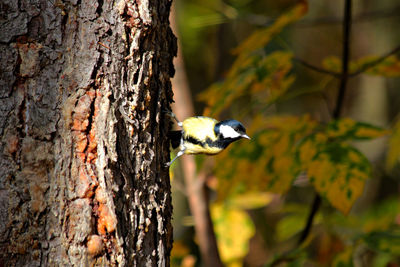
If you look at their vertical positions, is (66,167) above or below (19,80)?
below

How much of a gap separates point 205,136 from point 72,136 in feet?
3.99

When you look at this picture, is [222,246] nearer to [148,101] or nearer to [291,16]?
[291,16]

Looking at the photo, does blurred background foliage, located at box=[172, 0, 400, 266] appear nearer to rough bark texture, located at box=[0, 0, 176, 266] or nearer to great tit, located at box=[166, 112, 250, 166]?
great tit, located at box=[166, 112, 250, 166]

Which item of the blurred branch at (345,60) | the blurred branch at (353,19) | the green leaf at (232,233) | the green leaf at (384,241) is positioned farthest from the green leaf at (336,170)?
the green leaf at (232,233)

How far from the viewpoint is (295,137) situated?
92.9 inches

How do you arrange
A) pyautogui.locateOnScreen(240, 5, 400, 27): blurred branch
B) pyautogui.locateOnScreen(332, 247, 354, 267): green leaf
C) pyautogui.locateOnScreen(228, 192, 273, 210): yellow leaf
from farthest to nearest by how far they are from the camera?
pyautogui.locateOnScreen(228, 192, 273, 210): yellow leaf, pyautogui.locateOnScreen(240, 5, 400, 27): blurred branch, pyautogui.locateOnScreen(332, 247, 354, 267): green leaf

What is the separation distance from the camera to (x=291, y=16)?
221 cm

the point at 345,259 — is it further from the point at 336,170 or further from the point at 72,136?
the point at 72,136

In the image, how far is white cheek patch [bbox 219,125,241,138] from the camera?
249 cm

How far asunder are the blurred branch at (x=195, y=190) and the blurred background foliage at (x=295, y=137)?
15cm

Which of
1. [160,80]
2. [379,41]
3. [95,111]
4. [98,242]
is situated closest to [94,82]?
[95,111]

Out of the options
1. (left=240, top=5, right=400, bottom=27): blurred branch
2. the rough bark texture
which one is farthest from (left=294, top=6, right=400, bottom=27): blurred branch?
the rough bark texture

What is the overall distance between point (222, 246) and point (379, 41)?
3.45 metres

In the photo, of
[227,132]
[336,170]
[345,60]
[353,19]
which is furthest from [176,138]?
[353,19]
